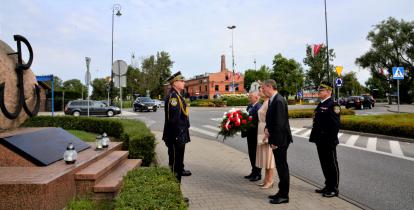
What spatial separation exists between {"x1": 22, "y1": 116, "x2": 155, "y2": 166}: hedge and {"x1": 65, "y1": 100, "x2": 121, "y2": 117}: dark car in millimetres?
17422

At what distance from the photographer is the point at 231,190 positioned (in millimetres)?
5941

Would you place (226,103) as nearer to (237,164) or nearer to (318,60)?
(318,60)

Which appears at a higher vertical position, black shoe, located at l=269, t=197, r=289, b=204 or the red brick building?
the red brick building

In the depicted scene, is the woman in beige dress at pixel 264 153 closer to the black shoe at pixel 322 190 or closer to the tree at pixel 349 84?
the black shoe at pixel 322 190

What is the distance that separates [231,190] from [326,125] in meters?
2.08

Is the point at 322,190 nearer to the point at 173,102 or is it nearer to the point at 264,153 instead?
the point at 264,153

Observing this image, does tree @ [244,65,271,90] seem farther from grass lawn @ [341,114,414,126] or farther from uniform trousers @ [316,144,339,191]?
Result: uniform trousers @ [316,144,339,191]

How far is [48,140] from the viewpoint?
224 inches

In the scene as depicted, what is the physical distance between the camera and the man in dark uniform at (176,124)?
5258 millimetres

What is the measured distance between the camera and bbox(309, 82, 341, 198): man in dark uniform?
557 cm

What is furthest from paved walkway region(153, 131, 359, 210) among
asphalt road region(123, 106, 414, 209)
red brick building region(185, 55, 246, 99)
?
red brick building region(185, 55, 246, 99)

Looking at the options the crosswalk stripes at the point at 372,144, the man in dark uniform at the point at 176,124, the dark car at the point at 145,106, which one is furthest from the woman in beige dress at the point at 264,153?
the dark car at the point at 145,106

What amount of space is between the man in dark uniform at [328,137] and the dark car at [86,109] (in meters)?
27.0

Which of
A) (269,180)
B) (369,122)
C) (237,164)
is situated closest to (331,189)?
(269,180)
